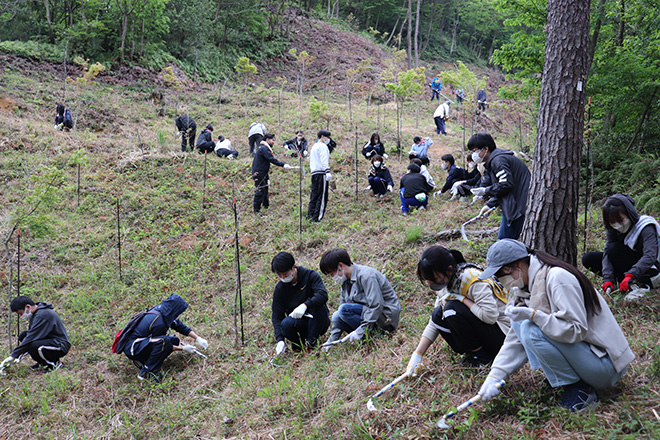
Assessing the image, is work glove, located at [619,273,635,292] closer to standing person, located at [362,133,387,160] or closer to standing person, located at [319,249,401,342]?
standing person, located at [319,249,401,342]

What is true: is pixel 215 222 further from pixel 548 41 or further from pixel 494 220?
pixel 548 41

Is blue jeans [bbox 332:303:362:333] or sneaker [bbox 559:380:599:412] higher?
sneaker [bbox 559:380:599:412]

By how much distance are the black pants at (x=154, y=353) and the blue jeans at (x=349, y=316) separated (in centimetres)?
202

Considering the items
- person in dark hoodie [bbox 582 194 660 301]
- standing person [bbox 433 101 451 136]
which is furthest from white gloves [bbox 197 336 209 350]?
standing person [bbox 433 101 451 136]

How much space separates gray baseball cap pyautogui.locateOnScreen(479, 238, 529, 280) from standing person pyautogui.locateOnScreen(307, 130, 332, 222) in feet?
19.0

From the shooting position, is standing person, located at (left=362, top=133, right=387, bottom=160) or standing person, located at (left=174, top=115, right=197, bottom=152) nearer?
standing person, located at (left=362, top=133, right=387, bottom=160)

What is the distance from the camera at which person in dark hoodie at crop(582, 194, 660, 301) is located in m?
3.54

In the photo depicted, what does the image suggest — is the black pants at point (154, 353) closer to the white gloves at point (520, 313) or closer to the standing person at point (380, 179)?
the white gloves at point (520, 313)

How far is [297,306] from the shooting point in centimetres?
448

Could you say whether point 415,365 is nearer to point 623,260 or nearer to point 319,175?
point 623,260

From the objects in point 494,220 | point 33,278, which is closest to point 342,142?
point 494,220

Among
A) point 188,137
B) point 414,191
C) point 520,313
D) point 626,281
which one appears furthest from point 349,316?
point 188,137

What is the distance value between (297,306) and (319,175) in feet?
13.5

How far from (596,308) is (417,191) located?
594 centimetres
